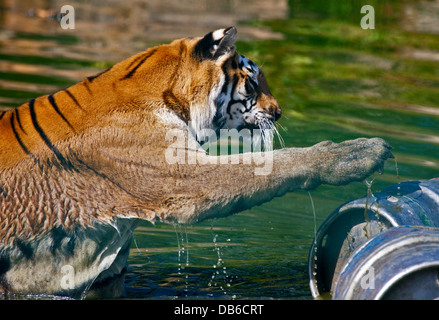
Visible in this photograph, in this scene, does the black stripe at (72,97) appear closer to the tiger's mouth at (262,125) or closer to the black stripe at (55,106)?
the black stripe at (55,106)

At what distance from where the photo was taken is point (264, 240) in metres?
5.06

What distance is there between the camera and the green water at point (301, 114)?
14.3 ft

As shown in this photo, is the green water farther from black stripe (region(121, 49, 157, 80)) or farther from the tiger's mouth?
black stripe (region(121, 49, 157, 80))

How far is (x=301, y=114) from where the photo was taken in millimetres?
7711

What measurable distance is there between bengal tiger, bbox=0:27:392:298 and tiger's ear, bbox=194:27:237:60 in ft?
1.16

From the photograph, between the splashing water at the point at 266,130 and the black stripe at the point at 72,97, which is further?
the splashing water at the point at 266,130

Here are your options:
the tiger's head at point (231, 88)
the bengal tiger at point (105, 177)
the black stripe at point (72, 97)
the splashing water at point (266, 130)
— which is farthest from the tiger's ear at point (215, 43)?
the black stripe at point (72, 97)

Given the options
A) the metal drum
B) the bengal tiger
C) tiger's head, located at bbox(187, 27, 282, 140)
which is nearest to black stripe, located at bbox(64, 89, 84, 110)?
the bengal tiger

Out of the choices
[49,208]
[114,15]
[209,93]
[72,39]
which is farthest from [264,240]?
[114,15]

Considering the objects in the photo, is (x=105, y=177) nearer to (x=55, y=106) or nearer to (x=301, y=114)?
(x=55, y=106)

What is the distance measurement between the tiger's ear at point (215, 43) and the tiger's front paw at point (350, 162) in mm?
802

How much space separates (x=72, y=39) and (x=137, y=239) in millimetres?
5962

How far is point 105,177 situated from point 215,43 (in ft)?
3.02

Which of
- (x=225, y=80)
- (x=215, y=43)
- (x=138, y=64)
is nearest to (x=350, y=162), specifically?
(x=225, y=80)
